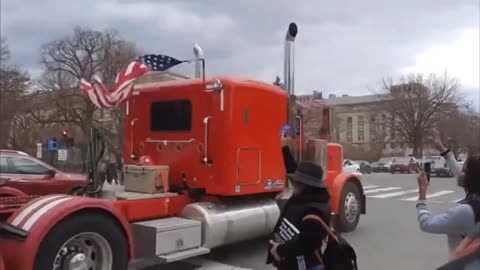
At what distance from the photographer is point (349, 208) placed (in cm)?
988

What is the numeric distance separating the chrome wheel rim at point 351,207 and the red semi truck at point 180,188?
0.25 meters

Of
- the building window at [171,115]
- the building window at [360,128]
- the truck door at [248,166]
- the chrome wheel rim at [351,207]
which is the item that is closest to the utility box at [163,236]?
the truck door at [248,166]

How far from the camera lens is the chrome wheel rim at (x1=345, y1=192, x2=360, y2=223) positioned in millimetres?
9812

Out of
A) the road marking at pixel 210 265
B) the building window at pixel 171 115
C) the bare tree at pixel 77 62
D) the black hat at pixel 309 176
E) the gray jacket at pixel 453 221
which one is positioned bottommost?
the road marking at pixel 210 265

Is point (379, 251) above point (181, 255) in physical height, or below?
below

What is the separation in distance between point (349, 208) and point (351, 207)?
61 mm

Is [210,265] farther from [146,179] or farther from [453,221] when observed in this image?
[453,221]

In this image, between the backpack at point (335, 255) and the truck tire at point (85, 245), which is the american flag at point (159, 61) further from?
the backpack at point (335, 255)

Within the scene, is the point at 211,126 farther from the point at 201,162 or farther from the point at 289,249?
the point at 289,249

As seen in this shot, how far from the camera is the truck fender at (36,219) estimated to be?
193 inches

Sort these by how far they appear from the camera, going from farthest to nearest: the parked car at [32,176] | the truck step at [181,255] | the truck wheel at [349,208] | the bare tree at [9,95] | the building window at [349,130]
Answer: the building window at [349,130]
the bare tree at [9,95]
the parked car at [32,176]
the truck wheel at [349,208]
the truck step at [181,255]

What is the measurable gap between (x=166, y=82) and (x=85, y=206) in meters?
3.24

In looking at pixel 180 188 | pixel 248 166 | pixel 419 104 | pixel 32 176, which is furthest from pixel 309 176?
pixel 419 104

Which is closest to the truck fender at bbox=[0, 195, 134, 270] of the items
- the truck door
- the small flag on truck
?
the small flag on truck
